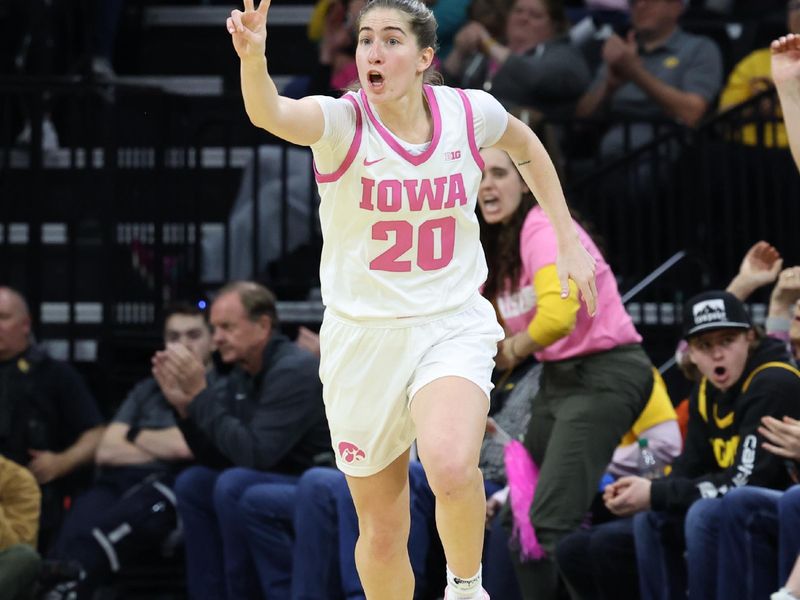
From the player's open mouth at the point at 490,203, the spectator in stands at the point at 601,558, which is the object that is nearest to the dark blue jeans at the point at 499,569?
the spectator in stands at the point at 601,558

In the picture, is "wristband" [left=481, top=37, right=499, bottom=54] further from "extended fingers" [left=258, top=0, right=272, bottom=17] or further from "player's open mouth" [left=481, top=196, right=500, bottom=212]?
"extended fingers" [left=258, top=0, right=272, bottom=17]

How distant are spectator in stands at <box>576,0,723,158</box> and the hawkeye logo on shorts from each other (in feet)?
14.7

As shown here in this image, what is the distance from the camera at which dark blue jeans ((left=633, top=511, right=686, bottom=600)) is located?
6.30 m

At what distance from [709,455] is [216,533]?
2.43 m

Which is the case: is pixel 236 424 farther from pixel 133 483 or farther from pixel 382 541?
pixel 382 541

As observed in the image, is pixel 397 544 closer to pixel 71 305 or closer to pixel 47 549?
pixel 47 549

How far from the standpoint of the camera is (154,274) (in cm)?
906

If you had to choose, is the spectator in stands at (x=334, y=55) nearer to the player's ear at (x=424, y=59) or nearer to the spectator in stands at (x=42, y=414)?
the spectator in stands at (x=42, y=414)

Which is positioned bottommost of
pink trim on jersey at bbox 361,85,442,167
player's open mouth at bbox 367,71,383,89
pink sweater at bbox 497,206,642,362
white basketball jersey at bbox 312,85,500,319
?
pink sweater at bbox 497,206,642,362

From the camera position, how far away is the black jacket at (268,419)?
7.34 meters

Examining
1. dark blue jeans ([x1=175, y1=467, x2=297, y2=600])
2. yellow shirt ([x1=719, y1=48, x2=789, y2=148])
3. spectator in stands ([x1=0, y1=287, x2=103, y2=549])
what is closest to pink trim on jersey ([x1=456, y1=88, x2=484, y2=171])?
dark blue jeans ([x1=175, y1=467, x2=297, y2=600])

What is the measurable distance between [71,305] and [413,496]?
2.90m

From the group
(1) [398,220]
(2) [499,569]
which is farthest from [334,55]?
(1) [398,220]

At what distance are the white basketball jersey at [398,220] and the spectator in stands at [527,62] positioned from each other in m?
4.11
